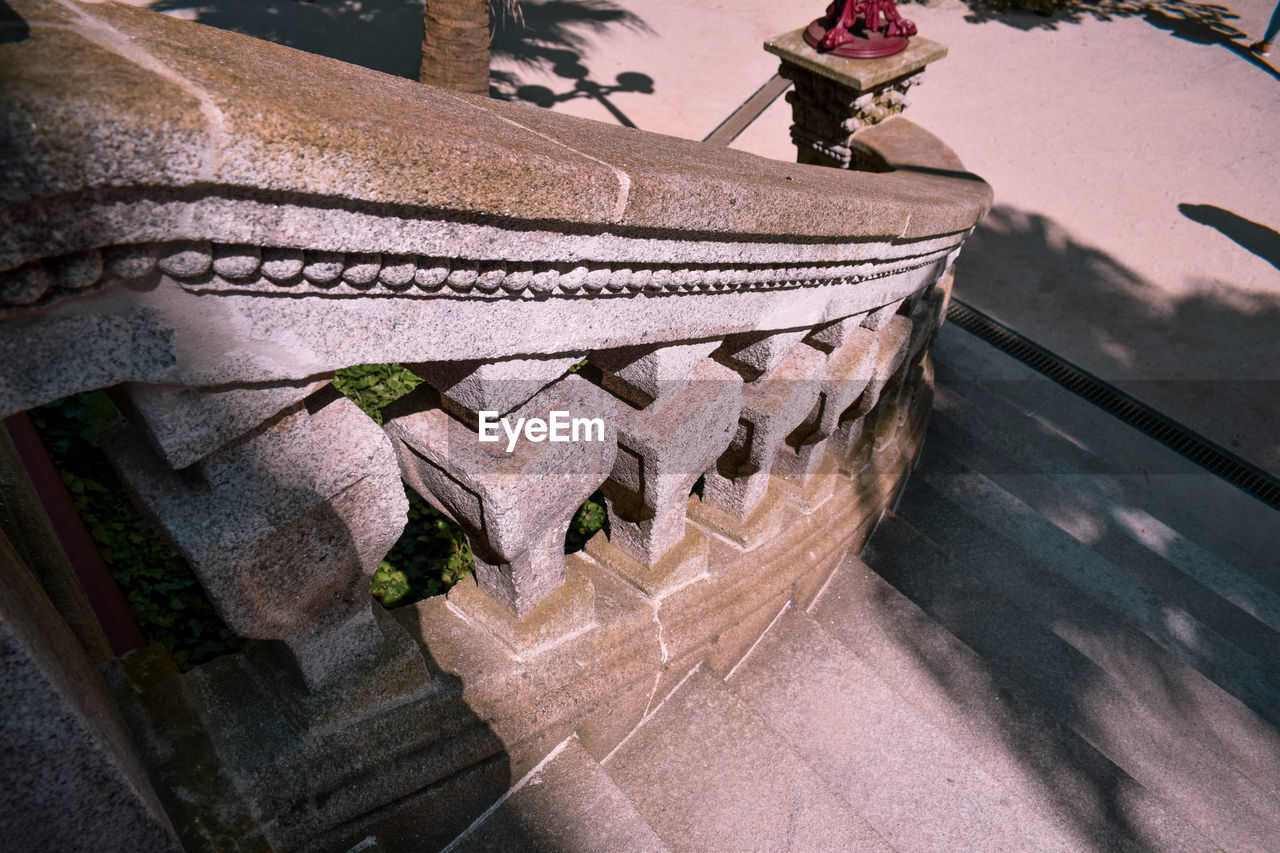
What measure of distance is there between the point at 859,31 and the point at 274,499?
12.6 ft

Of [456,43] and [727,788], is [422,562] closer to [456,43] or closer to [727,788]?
[727,788]

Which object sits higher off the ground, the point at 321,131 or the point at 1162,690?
the point at 321,131

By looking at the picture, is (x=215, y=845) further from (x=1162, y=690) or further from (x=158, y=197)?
(x=1162, y=690)

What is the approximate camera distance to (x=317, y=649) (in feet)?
4.48

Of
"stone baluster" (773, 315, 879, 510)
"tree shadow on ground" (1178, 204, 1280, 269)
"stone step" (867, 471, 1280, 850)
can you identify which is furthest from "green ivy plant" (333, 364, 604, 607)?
"tree shadow on ground" (1178, 204, 1280, 269)

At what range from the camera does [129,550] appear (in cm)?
292

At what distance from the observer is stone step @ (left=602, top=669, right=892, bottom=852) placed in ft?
5.99

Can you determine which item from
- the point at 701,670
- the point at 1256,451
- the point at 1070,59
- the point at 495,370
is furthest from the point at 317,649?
the point at 1070,59

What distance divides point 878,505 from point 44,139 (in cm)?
290

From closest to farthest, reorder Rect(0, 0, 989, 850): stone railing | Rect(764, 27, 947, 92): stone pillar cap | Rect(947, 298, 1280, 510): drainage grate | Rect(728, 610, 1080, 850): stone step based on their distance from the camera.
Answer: Rect(0, 0, 989, 850): stone railing, Rect(728, 610, 1080, 850): stone step, Rect(764, 27, 947, 92): stone pillar cap, Rect(947, 298, 1280, 510): drainage grate

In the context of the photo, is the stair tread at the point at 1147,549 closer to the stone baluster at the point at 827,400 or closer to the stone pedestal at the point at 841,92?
the stone pedestal at the point at 841,92

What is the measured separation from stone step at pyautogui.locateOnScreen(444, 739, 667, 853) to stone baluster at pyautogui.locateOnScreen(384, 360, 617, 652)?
12.9 inches

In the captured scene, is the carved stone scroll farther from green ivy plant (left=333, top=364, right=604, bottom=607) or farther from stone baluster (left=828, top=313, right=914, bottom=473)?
green ivy plant (left=333, top=364, right=604, bottom=607)

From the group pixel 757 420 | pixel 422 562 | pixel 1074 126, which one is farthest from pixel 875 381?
pixel 1074 126
